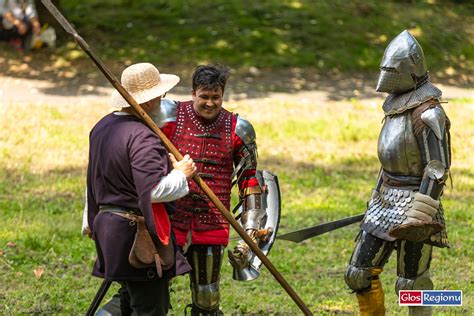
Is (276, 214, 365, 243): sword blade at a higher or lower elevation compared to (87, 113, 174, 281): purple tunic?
lower

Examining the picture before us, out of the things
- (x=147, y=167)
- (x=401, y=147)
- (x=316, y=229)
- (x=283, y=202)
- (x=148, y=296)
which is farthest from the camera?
(x=283, y=202)

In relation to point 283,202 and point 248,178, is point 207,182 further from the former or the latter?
point 283,202

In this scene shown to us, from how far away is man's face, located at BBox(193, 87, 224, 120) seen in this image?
5293mm

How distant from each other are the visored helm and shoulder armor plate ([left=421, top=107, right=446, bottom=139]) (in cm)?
23

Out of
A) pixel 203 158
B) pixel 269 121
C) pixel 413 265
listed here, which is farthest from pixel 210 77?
pixel 269 121

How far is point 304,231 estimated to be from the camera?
19.3 feet

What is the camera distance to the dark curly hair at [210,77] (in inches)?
207

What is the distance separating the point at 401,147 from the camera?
535 centimetres

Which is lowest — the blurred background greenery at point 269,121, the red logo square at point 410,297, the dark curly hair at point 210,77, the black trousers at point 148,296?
the blurred background greenery at point 269,121

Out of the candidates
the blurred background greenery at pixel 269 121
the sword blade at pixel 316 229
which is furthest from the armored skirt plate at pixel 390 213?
the blurred background greenery at pixel 269 121

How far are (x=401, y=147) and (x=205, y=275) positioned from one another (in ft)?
4.13

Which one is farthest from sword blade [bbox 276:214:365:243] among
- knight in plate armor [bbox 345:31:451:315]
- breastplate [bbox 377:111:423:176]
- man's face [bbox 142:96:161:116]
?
man's face [bbox 142:96:161:116]

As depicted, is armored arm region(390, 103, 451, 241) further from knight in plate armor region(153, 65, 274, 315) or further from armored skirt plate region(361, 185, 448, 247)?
knight in plate armor region(153, 65, 274, 315)

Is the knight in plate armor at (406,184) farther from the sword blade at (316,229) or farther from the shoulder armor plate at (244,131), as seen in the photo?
the shoulder armor plate at (244,131)
